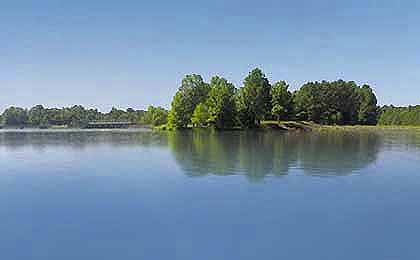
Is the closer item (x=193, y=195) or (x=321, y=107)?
(x=193, y=195)

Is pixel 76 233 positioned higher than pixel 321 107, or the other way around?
pixel 321 107

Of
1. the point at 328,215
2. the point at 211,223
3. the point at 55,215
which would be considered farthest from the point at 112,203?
the point at 328,215

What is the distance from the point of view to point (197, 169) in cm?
2152

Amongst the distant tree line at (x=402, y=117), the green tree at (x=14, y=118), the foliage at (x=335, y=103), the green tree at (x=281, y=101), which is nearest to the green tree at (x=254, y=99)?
the green tree at (x=281, y=101)

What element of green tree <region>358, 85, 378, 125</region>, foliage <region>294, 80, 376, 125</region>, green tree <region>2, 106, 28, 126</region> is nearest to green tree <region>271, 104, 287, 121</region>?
foliage <region>294, 80, 376, 125</region>

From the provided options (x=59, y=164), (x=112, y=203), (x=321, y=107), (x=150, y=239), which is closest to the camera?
(x=150, y=239)

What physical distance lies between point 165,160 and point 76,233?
16.1 m

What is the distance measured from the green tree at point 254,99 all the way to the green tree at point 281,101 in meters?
1.96

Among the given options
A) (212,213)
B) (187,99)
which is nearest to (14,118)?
(187,99)

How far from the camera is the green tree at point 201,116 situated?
79.8m

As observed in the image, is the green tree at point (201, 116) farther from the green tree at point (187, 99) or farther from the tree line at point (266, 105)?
the green tree at point (187, 99)

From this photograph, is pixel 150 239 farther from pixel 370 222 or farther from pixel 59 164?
pixel 59 164

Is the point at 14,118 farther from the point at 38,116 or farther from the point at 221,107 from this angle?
the point at 221,107

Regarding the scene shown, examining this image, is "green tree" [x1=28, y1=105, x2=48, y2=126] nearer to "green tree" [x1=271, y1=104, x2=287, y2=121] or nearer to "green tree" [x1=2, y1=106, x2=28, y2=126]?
"green tree" [x1=2, y1=106, x2=28, y2=126]
